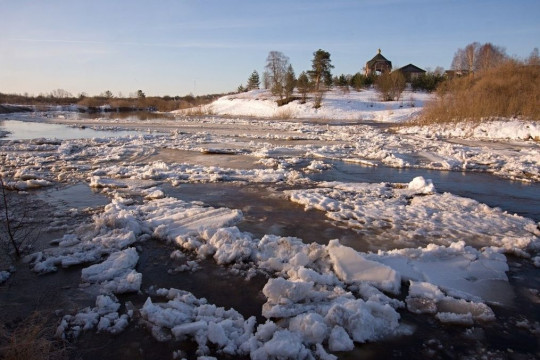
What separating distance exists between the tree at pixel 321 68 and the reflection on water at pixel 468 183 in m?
46.7

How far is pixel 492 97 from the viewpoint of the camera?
2227cm

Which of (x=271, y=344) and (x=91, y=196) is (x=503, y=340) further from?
(x=91, y=196)

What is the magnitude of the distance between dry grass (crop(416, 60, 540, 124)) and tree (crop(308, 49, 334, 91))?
31.0 meters

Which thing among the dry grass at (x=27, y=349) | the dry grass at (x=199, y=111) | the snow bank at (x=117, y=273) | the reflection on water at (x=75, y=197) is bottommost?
the snow bank at (x=117, y=273)

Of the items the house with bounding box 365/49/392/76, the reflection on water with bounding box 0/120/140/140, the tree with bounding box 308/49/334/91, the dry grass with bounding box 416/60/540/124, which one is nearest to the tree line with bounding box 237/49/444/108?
the tree with bounding box 308/49/334/91

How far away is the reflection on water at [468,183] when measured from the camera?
7.69 metres

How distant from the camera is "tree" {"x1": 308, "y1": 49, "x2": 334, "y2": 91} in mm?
56028

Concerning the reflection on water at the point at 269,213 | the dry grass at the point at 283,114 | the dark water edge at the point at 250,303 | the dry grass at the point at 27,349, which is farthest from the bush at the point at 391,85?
the dry grass at the point at 27,349

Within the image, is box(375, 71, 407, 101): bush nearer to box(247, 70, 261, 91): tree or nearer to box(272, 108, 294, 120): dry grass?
box(272, 108, 294, 120): dry grass

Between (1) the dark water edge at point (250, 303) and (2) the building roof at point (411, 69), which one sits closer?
(1) the dark water edge at point (250, 303)

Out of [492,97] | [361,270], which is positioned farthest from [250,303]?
[492,97]

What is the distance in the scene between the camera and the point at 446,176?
10.5 meters

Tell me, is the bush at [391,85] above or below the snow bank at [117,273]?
above

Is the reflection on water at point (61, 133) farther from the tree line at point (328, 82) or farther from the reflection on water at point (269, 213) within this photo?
the tree line at point (328, 82)
